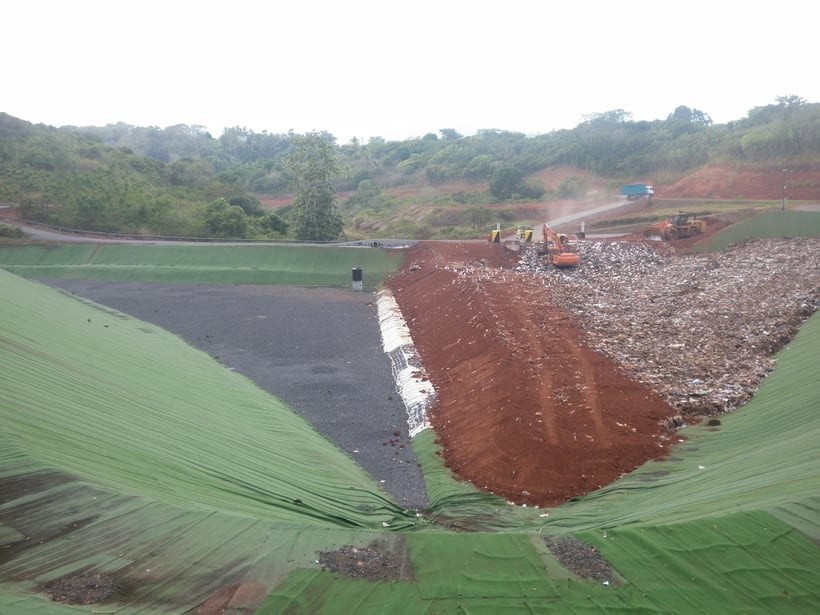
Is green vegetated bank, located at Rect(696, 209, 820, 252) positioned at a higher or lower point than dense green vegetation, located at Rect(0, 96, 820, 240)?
lower

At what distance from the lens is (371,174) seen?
90.6 m

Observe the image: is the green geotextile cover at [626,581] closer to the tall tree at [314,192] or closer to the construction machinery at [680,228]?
the construction machinery at [680,228]

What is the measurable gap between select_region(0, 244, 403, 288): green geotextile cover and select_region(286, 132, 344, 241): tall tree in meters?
6.50

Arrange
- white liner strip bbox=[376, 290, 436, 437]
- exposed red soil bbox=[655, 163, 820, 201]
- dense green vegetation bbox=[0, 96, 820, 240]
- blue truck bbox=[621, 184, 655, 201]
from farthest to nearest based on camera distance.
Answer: blue truck bbox=[621, 184, 655, 201] < exposed red soil bbox=[655, 163, 820, 201] < dense green vegetation bbox=[0, 96, 820, 240] < white liner strip bbox=[376, 290, 436, 437]

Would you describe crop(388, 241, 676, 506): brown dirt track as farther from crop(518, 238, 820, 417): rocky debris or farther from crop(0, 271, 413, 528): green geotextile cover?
crop(0, 271, 413, 528): green geotextile cover

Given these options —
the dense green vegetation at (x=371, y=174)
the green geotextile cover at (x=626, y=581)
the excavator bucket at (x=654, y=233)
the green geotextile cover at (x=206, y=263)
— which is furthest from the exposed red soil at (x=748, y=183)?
the green geotextile cover at (x=626, y=581)

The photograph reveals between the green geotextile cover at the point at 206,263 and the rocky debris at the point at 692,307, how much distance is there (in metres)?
9.47

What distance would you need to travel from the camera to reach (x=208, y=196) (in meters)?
62.8

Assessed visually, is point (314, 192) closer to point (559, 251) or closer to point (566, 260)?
point (559, 251)

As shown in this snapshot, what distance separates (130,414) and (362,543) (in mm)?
6216

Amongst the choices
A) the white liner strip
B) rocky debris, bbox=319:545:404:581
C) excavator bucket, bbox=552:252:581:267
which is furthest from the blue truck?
rocky debris, bbox=319:545:404:581

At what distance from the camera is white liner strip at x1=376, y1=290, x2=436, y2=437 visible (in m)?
18.3

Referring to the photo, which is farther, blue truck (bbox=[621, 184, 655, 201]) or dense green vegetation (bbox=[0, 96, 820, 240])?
blue truck (bbox=[621, 184, 655, 201])

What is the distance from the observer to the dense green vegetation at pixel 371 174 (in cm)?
4969
